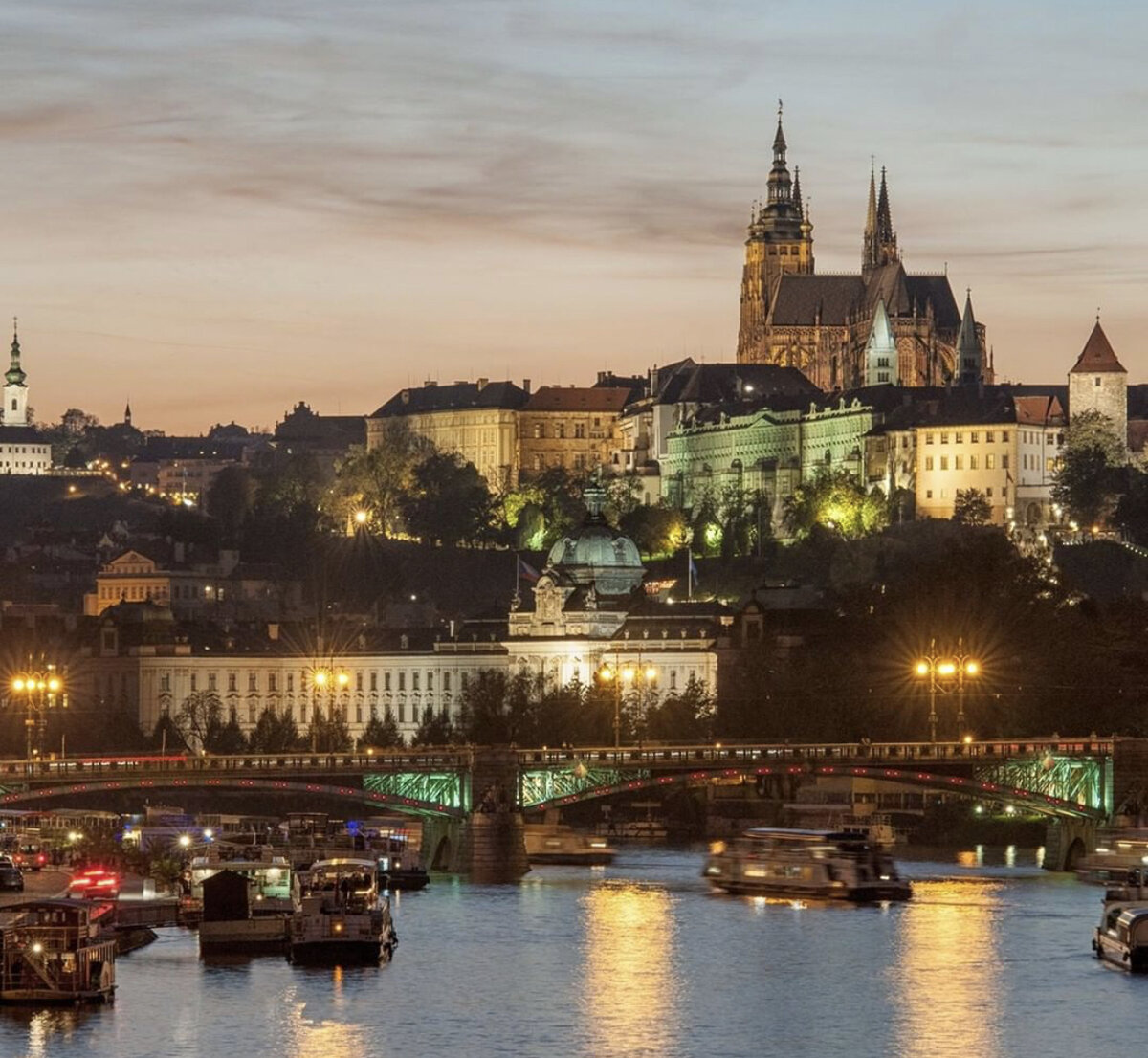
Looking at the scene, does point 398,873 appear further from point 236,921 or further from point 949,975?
point 949,975

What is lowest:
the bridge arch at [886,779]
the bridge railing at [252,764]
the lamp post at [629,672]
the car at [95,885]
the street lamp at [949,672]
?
the car at [95,885]

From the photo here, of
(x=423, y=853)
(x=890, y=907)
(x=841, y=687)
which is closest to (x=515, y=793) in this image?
(x=423, y=853)

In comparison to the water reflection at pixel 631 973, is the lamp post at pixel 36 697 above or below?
above

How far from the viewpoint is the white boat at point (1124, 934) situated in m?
87.1

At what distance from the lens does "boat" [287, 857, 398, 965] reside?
288ft

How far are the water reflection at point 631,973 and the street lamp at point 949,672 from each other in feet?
79.9

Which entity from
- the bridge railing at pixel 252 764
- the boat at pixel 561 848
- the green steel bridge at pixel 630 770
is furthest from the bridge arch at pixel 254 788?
the boat at pixel 561 848

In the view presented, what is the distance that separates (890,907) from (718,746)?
12451mm

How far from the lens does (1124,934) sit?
87.6m

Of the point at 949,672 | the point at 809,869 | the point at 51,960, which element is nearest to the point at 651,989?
the point at 51,960

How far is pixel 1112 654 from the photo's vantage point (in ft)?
492

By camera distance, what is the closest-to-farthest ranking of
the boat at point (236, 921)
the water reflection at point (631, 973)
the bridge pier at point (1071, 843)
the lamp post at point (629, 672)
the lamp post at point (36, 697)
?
the water reflection at point (631, 973), the boat at point (236, 921), the bridge pier at point (1071, 843), the lamp post at point (36, 697), the lamp post at point (629, 672)

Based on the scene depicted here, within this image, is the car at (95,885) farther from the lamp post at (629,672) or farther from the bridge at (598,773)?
the lamp post at (629,672)

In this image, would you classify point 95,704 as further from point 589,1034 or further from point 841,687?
point 589,1034
